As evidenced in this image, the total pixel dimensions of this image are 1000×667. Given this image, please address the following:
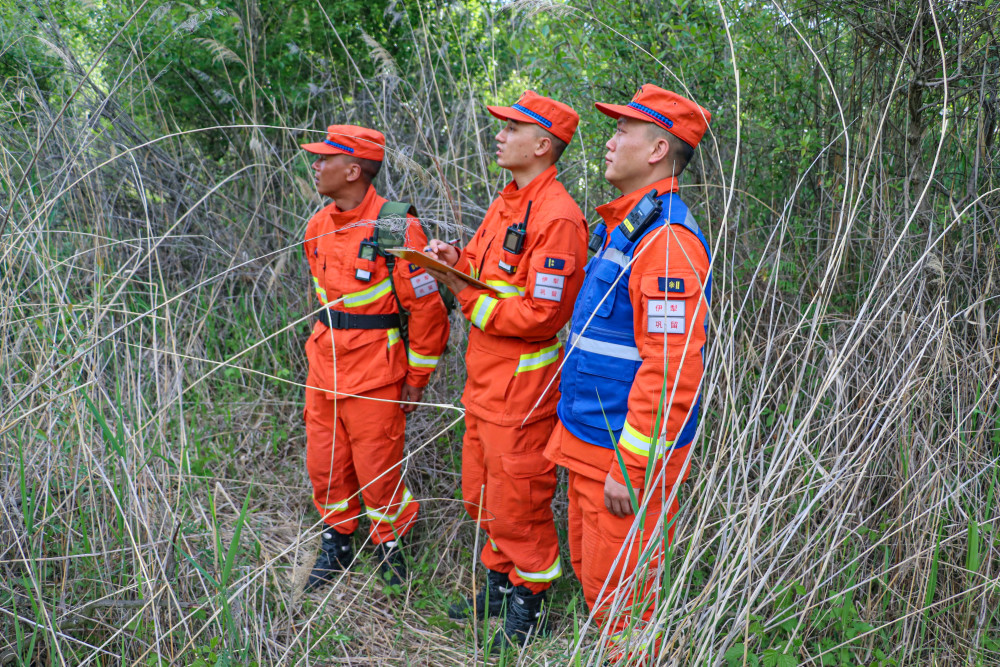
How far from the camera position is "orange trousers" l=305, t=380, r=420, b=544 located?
10.4ft

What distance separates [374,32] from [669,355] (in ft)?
15.6

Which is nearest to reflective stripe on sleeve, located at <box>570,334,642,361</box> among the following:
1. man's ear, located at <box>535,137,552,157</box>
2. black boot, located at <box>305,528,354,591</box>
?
man's ear, located at <box>535,137,552,157</box>

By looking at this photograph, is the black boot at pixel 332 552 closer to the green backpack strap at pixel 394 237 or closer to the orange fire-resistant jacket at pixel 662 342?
the green backpack strap at pixel 394 237

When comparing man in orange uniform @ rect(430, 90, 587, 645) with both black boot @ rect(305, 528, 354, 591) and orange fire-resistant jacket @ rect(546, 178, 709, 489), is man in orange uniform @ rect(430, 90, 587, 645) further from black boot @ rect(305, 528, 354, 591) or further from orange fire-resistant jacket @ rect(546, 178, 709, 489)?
black boot @ rect(305, 528, 354, 591)

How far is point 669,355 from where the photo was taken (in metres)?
2.08

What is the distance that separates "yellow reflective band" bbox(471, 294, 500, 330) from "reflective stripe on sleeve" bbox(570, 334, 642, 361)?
428 mm

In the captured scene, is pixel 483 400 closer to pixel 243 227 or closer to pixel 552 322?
pixel 552 322

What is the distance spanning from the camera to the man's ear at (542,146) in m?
2.82

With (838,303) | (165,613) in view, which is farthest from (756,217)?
(165,613)

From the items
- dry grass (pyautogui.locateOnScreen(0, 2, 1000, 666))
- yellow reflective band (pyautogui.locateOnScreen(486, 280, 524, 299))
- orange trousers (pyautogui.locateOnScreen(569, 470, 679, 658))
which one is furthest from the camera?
yellow reflective band (pyautogui.locateOnScreen(486, 280, 524, 299))

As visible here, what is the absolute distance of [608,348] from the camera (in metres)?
2.35

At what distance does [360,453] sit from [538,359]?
3.46 feet

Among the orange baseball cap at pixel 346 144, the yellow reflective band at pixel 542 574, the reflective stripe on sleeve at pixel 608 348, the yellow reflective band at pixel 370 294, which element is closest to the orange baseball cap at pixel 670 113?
the reflective stripe on sleeve at pixel 608 348

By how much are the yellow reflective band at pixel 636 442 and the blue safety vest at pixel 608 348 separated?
5.7 inches
